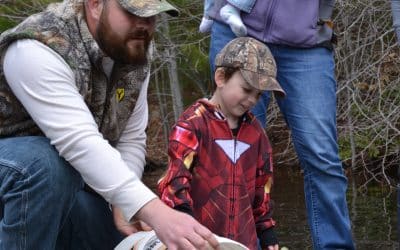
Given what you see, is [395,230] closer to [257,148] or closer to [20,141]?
[257,148]

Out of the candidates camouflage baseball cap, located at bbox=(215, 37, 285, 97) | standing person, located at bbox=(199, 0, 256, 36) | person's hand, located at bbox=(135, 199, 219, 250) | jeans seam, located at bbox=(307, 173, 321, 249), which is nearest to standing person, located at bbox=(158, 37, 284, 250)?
camouflage baseball cap, located at bbox=(215, 37, 285, 97)

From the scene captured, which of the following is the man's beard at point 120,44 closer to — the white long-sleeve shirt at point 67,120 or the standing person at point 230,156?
the white long-sleeve shirt at point 67,120

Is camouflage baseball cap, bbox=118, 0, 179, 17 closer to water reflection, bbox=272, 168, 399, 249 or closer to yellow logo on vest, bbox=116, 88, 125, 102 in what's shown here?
yellow logo on vest, bbox=116, 88, 125, 102

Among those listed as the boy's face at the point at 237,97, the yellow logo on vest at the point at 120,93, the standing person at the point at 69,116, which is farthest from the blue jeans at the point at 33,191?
the boy's face at the point at 237,97

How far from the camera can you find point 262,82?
410 cm

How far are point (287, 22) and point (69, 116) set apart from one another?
4.62 ft

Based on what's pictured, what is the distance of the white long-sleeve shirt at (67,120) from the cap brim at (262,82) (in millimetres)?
923

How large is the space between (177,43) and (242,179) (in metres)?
4.73

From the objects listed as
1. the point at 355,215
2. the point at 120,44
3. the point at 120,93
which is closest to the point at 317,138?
the point at 120,93

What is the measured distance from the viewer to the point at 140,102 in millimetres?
4086

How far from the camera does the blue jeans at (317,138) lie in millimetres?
4367

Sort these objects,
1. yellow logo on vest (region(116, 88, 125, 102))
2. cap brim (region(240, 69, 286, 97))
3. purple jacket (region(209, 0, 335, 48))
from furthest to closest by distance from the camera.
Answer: purple jacket (region(209, 0, 335, 48)), cap brim (region(240, 69, 286, 97)), yellow logo on vest (region(116, 88, 125, 102))

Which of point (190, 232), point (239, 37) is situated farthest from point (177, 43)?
point (190, 232)

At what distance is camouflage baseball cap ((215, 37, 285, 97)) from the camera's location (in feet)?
13.5
